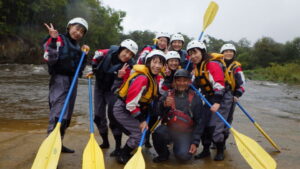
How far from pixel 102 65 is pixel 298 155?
11.1 feet

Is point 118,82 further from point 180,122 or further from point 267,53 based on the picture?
point 267,53

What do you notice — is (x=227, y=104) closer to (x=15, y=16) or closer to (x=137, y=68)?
(x=137, y=68)

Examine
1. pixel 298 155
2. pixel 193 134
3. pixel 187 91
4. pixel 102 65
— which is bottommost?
pixel 298 155

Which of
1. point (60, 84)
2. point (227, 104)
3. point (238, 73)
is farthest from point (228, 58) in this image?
point (60, 84)

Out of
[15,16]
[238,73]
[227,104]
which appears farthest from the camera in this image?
[15,16]

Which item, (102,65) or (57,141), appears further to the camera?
(102,65)

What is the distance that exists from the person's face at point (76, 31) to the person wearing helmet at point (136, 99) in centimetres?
92

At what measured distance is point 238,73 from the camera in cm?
454

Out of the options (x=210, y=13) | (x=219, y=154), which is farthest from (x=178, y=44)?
(x=219, y=154)

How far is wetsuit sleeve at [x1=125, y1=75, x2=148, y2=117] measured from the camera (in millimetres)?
3367

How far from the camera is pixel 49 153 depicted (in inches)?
117

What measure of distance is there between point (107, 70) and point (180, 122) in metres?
1.34

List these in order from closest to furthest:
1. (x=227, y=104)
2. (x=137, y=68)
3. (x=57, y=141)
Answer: (x=57, y=141)
(x=137, y=68)
(x=227, y=104)

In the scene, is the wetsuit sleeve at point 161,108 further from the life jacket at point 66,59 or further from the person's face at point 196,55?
the life jacket at point 66,59
